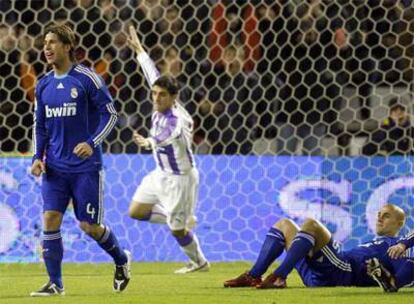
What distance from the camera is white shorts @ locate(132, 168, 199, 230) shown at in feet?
40.1

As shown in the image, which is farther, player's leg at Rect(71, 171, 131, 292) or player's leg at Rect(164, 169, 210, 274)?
player's leg at Rect(164, 169, 210, 274)

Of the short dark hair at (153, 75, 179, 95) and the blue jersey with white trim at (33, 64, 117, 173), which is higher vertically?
the short dark hair at (153, 75, 179, 95)

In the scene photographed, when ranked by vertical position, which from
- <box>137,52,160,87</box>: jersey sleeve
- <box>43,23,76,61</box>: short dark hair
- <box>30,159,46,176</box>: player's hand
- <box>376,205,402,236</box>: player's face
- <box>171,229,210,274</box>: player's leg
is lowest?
<box>171,229,210,274</box>: player's leg

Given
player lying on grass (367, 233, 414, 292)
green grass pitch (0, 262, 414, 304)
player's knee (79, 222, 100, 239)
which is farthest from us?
player's knee (79, 222, 100, 239)

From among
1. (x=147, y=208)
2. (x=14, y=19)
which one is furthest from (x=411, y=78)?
(x=14, y=19)

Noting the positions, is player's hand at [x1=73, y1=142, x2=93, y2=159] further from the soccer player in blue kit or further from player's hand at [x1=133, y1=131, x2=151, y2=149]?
player's hand at [x1=133, y1=131, x2=151, y2=149]

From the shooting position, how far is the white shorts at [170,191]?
12.2 metres

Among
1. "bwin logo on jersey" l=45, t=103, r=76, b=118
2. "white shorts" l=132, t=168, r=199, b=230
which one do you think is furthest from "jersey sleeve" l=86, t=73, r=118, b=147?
"white shorts" l=132, t=168, r=199, b=230

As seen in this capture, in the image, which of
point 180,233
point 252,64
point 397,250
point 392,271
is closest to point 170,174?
point 180,233

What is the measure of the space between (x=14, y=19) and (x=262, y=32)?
269 centimetres

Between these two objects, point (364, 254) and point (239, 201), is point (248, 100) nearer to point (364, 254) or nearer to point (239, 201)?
point (239, 201)

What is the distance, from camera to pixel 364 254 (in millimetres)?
8609

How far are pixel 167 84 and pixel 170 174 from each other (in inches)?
40.8

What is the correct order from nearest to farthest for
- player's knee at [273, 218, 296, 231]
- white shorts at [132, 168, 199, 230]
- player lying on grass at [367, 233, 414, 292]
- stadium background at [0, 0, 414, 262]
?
player lying on grass at [367, 233, 414, 292]
player's knee at [273, 218, 296, 231]
white shorts at [132, 168, 199, 230]
stadium background at [0, 0, 414, 262]
